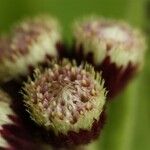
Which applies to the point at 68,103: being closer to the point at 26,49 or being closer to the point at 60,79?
the point at 60,79

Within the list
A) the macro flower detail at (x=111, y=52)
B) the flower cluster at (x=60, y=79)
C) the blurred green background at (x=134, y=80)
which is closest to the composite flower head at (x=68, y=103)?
the flower cluster at (x=60, y=79)

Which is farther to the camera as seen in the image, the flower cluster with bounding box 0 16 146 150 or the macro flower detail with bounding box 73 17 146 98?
the macro flower detail with bounding box 73 17 146 98

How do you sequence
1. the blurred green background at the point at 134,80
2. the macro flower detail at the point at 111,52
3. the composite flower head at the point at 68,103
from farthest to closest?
the blurred green background at the point at 134,80, the macro flower detail at the point at 111,52, the composite flower head at the point at 68,103

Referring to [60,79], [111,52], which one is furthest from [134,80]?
[60,79]

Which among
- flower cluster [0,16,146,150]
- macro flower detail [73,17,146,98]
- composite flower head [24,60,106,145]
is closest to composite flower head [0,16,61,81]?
flower cluster [0,16,146,150]

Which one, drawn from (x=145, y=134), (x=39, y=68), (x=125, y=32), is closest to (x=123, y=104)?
(x=145, y=134)

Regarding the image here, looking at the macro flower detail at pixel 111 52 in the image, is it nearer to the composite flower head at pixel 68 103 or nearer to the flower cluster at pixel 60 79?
the flower cluster at pixel 60 79

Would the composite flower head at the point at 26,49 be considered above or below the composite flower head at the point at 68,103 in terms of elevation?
above

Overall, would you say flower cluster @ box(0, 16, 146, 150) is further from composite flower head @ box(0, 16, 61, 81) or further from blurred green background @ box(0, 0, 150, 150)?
blurred green background @ box(0, 0, 150, 150)
